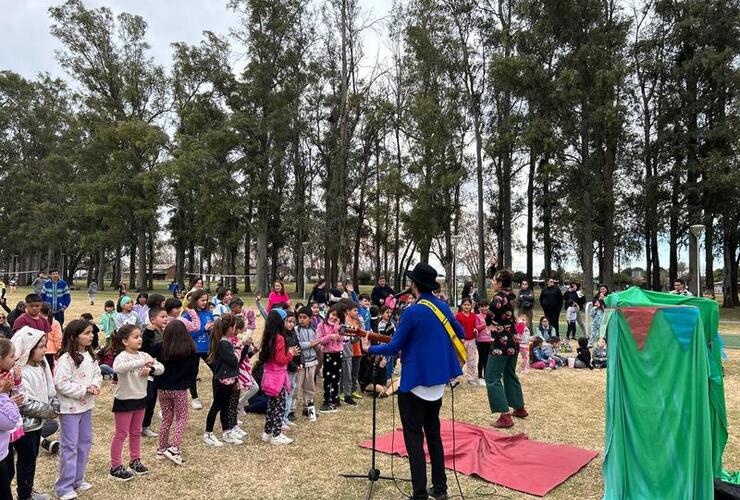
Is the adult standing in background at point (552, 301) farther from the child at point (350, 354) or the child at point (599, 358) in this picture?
the child at point (350, 354)

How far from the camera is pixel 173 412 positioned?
538cm

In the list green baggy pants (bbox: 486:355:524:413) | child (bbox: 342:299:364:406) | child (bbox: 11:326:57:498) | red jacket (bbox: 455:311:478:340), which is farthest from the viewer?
red jacket (bbox: 455:311:478:340)

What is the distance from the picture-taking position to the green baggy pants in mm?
6715

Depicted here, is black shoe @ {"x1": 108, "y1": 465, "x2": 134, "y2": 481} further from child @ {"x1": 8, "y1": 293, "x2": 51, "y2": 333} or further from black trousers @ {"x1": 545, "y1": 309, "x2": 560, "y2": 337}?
black trousers @ {"x1": 545, "y1": 309, "x2": 560, "y2": 337}

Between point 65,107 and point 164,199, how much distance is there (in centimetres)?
1766

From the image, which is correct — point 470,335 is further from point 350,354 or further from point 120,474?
point 120,474

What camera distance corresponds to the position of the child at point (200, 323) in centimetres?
761

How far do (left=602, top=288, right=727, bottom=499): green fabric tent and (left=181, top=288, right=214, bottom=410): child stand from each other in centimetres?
553

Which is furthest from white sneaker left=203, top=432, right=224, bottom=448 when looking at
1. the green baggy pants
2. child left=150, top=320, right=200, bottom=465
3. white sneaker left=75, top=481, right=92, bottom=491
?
the green baggy pants

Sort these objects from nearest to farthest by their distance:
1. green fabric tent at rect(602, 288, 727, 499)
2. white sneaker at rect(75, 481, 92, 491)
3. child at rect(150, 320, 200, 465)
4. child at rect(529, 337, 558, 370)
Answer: green fabric tent at rect(602, 288, 727, 499), white sneaker at rect(75, 481, 92, 491), child at rect(150, 320, 200, 465), child at rect(529, 337, 558, 370)

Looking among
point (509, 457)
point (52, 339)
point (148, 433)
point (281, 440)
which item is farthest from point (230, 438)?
point (52, 339)

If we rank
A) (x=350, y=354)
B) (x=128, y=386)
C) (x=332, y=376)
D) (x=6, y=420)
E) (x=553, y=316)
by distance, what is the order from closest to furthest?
(x=6, y=420) → (x=128, y=386) → (x=332, y=376) → (x=350, y=354) → (x=553, y=316)

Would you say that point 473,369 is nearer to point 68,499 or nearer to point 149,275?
point 68,499

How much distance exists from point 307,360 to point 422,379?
328 centimetres
